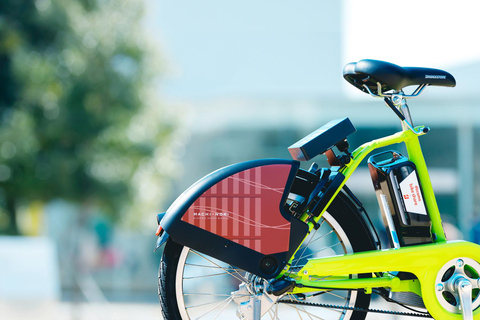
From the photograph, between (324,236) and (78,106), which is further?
(78,106)

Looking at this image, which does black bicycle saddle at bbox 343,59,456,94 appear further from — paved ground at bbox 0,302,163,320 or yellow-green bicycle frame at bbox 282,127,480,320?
paved ground at bbox 0,302,163,320

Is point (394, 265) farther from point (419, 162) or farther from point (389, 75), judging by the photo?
point (389, 75)

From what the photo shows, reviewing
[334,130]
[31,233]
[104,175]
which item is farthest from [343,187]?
[31,233]

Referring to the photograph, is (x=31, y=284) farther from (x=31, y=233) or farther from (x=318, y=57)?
(x=318, y=57)

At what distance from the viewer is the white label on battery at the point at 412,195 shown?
2373 mm

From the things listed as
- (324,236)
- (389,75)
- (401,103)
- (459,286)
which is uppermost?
(389,75)

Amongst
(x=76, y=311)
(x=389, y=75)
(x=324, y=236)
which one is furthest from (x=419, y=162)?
(x=76, y=311)

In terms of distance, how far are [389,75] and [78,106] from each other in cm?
970

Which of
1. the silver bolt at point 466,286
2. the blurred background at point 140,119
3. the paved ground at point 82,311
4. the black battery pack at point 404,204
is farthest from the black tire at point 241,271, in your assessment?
the blurred background at point 140,119

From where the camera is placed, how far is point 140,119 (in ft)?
38.9

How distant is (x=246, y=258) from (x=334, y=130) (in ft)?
1.99

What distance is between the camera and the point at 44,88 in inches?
436

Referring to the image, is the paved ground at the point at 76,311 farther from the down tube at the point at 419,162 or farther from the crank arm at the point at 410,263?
the down tube at the point at 419,162

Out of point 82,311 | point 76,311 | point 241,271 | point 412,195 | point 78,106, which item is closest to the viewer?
point 241,271
